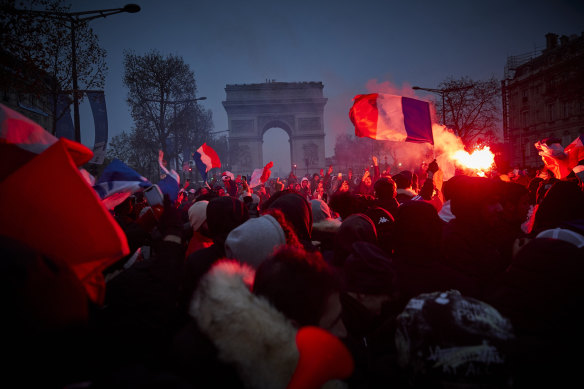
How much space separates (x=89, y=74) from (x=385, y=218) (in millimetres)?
11923

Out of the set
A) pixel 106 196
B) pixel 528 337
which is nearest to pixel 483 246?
pixel 528 337

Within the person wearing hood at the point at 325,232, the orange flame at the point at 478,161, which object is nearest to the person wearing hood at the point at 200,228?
the person wearing hood at the point at 325,232

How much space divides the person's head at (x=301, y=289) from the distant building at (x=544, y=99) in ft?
130

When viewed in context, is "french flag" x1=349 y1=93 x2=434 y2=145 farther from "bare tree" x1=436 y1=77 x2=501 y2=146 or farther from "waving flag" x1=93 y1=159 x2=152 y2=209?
"bare tree" x1=436 y1=77 x2=501 y2=146

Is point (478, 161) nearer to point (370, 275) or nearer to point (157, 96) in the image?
point (370, 275)

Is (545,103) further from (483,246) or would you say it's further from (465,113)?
(483,246)

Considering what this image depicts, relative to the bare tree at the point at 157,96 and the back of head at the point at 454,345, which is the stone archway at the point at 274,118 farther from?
the back of head at the point at 454,345

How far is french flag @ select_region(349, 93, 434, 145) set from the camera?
6137 mm

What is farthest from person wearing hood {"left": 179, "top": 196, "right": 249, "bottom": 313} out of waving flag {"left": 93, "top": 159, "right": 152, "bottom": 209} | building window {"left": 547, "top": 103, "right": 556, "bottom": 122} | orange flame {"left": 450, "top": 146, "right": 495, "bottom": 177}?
building window {"left": 547, "top": 103, "right": 556, "bottom": 122}

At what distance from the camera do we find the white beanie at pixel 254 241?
7.34 ft

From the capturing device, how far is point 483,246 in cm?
234

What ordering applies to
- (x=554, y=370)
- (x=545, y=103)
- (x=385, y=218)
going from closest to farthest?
1. (x=554, y=370)
2. (x=385, y=218)
3. (x=545, y=103)

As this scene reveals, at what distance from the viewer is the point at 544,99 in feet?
135

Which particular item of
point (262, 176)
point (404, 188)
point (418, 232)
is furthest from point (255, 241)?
point (262, 176)
